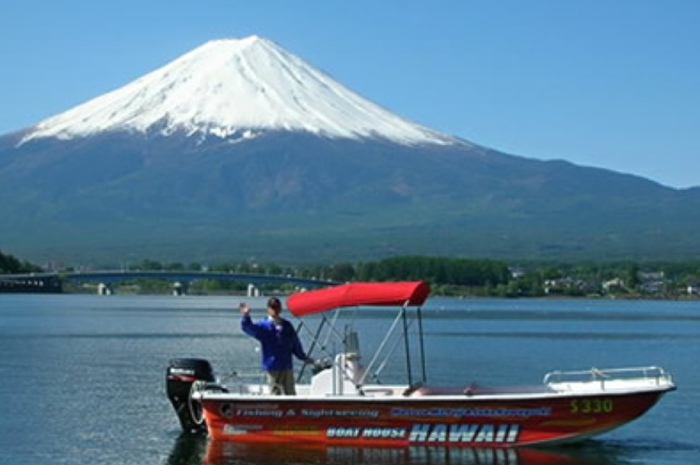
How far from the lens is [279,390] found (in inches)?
890

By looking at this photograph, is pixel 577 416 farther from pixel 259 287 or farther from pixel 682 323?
pixel 259 287

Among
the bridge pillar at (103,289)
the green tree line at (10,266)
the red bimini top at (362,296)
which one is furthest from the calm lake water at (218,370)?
the bridge pillar at (103,289)

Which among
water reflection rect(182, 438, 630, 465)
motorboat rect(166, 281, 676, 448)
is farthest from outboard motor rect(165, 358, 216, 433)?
water reflection rect(182, 438, 630, 465)

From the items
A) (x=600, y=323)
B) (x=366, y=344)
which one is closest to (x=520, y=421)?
(x=366, y=344)

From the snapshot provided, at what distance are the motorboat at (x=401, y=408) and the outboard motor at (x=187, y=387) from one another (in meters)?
0.63

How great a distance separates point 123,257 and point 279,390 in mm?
168122

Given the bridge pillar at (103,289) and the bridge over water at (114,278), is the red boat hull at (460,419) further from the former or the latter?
the bridge pillar at (103,289)

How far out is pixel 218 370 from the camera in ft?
121

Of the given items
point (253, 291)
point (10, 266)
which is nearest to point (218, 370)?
point (10, 266)

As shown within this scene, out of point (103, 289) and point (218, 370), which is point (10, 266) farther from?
point (218, 370)

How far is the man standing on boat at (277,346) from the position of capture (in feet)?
73.5

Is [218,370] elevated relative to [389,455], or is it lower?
elevated

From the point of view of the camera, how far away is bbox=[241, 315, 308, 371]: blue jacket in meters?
22.4

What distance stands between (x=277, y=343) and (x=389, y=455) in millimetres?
2244
